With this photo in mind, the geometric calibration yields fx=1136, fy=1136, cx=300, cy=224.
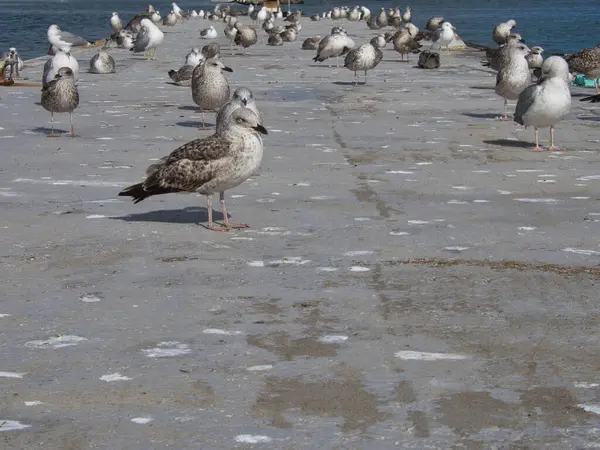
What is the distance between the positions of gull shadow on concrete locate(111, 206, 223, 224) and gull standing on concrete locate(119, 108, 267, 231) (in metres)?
0.46

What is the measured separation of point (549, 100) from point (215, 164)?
7279 mm

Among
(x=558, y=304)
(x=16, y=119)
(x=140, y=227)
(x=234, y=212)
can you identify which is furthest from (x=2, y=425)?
(x=16, y=119)

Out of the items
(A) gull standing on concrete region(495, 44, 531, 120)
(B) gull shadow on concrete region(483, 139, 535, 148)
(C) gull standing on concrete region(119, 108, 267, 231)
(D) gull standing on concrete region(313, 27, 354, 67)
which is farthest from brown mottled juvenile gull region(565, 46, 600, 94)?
(C) gull standing on concrete region(119, 108, 267, 231)

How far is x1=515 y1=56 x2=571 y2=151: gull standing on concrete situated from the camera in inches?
653

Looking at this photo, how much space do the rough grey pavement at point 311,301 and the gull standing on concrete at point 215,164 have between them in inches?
16.4

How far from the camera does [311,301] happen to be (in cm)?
860

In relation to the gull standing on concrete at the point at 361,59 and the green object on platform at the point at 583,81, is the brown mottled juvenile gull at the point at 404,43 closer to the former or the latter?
the gull standing on concrete at the point at 361,59

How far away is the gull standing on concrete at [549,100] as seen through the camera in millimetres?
16594

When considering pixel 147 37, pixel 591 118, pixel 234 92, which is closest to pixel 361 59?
pixel 591 118

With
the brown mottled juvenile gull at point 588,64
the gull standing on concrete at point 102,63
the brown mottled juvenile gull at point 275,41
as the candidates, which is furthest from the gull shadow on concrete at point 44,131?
the brown mottled juvenile gull at point 275,41

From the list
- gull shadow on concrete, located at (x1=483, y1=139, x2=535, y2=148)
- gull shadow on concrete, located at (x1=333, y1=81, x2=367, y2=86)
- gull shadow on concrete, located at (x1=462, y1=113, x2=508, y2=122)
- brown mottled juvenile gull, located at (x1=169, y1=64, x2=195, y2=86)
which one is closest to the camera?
gull shadow on concrete, located at (x1=483, y1=139, x2=535, y2=148)

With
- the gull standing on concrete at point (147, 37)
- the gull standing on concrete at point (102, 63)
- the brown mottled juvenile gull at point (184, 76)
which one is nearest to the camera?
the brown mottled juvenile gull at point (184, 76)

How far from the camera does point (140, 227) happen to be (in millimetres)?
11258

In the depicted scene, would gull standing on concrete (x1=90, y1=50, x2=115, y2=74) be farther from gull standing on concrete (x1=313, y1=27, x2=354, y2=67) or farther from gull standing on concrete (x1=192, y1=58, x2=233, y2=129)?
gull standing on concrete (x1=192, y1=58, x2=233, y2=129)
